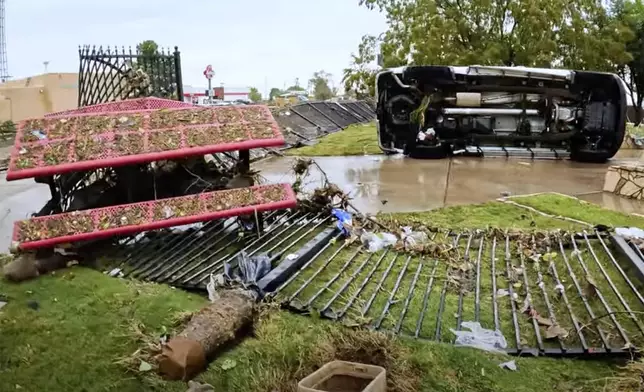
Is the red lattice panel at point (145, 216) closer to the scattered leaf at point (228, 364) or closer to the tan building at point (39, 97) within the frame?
the scattered leaf at point (228, 364)

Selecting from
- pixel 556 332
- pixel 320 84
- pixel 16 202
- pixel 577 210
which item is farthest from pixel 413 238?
pixel 320 84

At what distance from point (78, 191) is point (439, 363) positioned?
4.47 meters

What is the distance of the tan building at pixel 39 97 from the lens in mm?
23841

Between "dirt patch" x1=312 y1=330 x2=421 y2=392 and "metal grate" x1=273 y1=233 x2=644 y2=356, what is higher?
"dirt patch" x1=312 y1=330 x2=421 y2=392

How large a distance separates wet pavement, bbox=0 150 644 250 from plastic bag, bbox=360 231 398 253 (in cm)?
140

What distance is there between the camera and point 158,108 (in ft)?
22.9

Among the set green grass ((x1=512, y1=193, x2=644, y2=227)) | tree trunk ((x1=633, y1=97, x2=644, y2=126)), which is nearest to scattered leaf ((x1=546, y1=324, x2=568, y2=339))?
green grass ((x1=512, y1=193, x2=644, y2=227))

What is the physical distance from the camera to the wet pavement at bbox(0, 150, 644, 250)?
7793 millimetres

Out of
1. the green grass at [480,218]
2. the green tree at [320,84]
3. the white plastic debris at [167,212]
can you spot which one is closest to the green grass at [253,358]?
the white plastic debris at [167,212]

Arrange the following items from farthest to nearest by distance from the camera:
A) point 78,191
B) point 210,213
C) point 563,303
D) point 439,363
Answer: point 78,191 → point 210,213 → point 563,303 → point 439,363

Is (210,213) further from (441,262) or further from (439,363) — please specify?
(439,363)

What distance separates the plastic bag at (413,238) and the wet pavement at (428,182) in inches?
48.9

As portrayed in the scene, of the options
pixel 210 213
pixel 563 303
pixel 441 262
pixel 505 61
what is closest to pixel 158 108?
pixel 210 213

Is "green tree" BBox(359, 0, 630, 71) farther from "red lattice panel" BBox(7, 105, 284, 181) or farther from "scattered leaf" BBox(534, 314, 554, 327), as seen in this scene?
"scattered leaf" BBox(534, 314, 554, 327)
